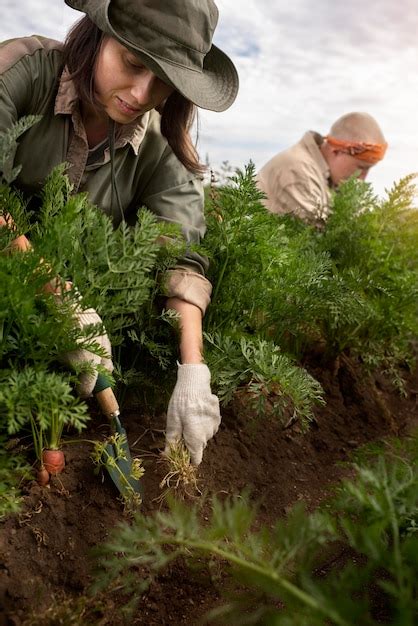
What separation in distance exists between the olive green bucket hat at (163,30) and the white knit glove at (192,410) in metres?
0.88

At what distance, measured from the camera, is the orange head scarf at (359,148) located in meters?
4.59

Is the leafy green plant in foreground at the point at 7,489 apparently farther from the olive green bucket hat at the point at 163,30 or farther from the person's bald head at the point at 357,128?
the person's bald head at the point at 357,128

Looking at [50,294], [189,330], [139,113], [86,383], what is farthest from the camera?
[189,330]

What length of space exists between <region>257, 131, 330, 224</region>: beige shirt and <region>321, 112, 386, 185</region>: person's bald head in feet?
0.24

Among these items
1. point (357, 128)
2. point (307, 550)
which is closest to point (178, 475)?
point (307, 550)

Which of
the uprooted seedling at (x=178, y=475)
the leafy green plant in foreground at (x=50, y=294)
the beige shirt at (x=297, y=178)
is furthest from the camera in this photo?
the beige shirt at (x=297, y=178)

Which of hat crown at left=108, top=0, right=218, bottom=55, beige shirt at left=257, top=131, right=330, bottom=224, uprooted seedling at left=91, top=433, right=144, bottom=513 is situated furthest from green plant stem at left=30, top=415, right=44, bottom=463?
beige shirt at left=257, top=131, right=330, bottom=224

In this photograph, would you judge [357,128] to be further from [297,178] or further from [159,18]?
[159,18]

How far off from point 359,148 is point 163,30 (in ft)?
9.57

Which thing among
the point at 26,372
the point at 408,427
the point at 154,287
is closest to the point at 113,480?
the point at 26,372

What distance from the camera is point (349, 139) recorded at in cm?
462

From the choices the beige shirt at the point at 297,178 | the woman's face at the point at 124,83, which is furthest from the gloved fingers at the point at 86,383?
the beige shirt at the point at 297,178

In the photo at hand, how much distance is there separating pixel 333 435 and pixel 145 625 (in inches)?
57.7

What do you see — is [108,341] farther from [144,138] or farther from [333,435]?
[333,435]
